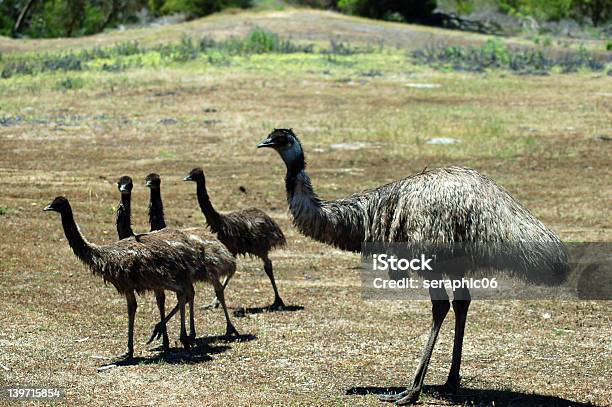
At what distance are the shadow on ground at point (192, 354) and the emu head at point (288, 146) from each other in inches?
98.6

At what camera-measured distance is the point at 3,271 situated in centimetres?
1559

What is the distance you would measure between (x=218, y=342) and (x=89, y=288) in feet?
10.5

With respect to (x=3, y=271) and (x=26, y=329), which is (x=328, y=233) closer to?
(x=26, y=329)

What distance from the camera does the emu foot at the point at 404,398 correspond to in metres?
9.79

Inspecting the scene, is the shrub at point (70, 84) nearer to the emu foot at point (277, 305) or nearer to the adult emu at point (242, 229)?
the adult emu at point (242, 229)

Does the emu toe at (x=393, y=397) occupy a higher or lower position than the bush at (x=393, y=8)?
lower

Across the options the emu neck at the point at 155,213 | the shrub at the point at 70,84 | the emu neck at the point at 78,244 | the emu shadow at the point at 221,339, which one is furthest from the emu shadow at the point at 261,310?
the shrub at the point at 70,84

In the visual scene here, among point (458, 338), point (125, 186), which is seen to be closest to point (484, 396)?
point (458, 338)

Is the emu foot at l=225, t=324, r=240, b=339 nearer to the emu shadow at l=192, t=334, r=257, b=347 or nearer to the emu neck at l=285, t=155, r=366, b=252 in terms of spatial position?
the emu shadow at l=192, t=334, r=257, b=347

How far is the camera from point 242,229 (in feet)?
47.9

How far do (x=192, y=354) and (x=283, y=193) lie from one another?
10965 mm

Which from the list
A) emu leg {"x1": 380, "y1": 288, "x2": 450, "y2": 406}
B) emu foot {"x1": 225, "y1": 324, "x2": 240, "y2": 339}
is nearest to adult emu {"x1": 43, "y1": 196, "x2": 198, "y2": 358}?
emu foot {"x1": 225, "y1": 324, "x2": 240, "y2": 339}

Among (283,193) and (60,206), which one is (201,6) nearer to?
(283,193)

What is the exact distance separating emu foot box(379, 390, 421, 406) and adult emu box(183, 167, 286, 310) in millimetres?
4685
